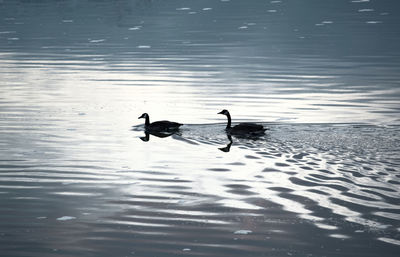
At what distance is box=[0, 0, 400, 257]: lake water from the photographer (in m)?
14.1

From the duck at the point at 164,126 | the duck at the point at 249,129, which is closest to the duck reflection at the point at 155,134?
the duck at the point at 164,126

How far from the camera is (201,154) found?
2156 centimetres

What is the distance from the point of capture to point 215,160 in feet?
67.6

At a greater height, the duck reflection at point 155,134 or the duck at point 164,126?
the duck at point 164,126

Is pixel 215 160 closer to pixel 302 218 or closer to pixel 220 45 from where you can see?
pixel 302 218

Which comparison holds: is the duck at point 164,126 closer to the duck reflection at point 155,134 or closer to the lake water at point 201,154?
the duck reflection at point 155,134

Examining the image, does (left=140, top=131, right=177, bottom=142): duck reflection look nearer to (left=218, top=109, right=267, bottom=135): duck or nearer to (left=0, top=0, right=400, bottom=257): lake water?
(left=0, top=0, right=400, bottom=257): lake water

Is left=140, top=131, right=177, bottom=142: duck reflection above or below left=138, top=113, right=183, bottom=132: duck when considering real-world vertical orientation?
below

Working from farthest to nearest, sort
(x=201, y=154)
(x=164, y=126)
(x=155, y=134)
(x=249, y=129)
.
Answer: (x=155, y=134) → (x=164, y=126) → (x=249, y=129) → (x=201, y=154)

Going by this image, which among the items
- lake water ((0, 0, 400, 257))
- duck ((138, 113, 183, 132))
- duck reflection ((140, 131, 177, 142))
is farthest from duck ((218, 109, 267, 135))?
duck reflection ((140, 131, 177, 142))

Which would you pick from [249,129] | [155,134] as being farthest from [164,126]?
[249,129]

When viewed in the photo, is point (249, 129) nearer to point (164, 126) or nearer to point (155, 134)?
point (164, 126)

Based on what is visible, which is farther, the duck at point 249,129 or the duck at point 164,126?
the duck at point 164,126

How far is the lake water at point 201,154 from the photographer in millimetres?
14055
